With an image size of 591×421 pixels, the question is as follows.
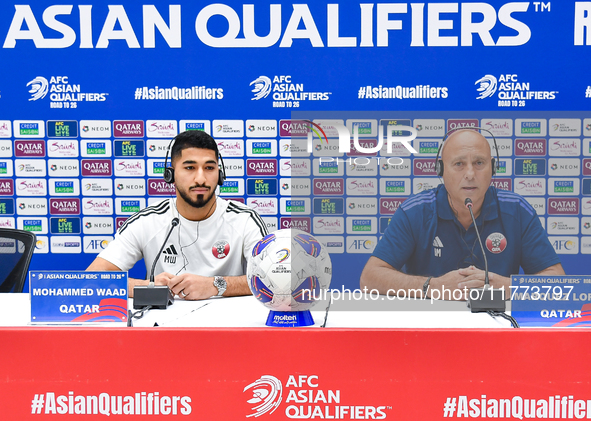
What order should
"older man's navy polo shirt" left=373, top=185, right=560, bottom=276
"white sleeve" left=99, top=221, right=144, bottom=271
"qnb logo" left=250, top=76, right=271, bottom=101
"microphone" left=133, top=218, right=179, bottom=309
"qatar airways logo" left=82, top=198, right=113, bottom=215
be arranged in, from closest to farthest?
"older man's navy polo shirt" left=373, top=185, right=560, bottom=276
"microphone" left=133, top=218, right=179, bottom=309
"white sleeve" left=99, top=221, right=144, bottom=271
"qnb logo" left=250, top=76, right=271, bottom=101
"qatar airways logo" left=82, top=198, right=113, bottom=215

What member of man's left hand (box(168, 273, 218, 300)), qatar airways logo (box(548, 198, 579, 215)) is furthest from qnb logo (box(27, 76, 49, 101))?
qatar airways logo (box(548, 198, 579, 215))

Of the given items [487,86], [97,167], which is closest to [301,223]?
[487,86]

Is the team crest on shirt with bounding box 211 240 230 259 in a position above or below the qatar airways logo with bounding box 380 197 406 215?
below

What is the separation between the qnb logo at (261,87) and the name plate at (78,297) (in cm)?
180

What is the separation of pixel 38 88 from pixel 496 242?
8.86ft

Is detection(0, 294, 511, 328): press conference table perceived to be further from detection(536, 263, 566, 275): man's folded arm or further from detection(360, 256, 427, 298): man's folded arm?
detection(536, 263, 566, 275): man's folded arm

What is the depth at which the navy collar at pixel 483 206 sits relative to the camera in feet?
4.07

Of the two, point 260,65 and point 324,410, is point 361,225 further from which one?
point 260,65

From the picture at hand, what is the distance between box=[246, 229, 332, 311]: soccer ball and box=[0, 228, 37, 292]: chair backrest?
5.18 ft

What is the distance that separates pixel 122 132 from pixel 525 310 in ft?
7.96

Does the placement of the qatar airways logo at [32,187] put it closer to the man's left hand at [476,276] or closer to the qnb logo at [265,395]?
the qnb logo at [265,395]

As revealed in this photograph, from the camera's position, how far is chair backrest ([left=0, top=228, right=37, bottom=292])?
7.11 ft

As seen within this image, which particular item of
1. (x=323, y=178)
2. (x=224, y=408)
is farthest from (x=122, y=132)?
(x=224, y=408)

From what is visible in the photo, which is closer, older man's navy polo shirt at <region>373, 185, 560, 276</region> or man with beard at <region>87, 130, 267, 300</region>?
older man's navy polo shirt at <region>373, 185, 560, 276</region>
